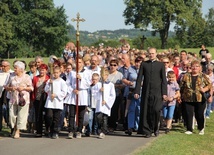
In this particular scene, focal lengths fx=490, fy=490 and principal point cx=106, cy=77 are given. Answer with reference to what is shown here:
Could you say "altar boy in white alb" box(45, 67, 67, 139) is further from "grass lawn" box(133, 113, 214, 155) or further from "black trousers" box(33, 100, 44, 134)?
"grass lawn" box(133, 113, 214, 155)

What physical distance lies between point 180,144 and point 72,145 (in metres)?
2.56

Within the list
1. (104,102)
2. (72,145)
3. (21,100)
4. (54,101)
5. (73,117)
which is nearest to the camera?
(72,145)

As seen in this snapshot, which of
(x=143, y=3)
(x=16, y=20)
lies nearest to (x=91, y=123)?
(x=143, y=3)

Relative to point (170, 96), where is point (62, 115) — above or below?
below

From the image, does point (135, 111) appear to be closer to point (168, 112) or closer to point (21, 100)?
point (168, 112)

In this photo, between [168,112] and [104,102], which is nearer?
[104,102]

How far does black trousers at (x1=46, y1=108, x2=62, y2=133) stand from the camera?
1223 centimetres

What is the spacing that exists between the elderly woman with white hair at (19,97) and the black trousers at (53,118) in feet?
1.88

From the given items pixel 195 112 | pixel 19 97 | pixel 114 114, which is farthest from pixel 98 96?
pixel 195 112

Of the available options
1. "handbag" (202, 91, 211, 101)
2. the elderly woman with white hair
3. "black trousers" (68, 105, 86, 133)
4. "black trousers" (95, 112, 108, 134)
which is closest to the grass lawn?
"handbag" (202, 91, 211, 101)

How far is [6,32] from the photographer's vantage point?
72.2 m

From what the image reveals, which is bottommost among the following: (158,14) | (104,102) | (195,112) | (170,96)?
(195,112)

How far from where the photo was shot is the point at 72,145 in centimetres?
1130

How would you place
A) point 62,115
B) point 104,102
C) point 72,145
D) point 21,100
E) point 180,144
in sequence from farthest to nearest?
point 62,115 → point 104,102 → point 21,100 → point 180,144 → point 72,145
